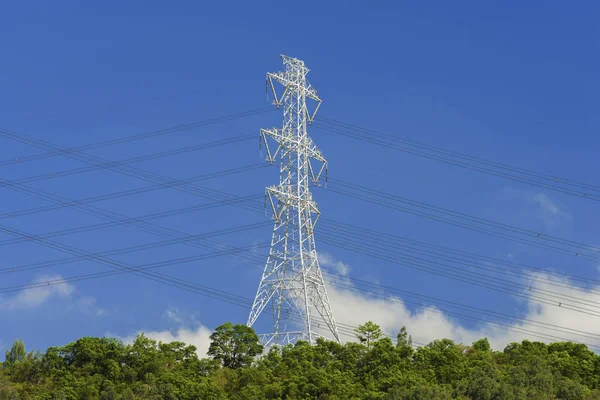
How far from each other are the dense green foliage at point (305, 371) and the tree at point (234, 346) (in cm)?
6

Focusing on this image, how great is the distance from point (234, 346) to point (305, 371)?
5.93m

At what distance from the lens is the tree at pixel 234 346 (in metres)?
58.7

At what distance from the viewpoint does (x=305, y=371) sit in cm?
5506

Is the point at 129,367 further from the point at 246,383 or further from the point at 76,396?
the point at 246,383

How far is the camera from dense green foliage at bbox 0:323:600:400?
52656mm

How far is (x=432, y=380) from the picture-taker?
54812mm

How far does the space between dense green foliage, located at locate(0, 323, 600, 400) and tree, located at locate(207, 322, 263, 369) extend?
0.06m

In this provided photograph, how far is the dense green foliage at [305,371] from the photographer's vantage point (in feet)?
173

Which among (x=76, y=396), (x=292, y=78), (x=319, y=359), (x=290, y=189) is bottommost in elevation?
(x=76, y=396)

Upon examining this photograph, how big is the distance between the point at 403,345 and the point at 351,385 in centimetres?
561

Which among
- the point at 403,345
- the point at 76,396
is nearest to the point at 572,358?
the point at 403,345

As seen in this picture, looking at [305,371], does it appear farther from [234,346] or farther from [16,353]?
[16,353]

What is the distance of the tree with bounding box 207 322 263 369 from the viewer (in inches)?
2309

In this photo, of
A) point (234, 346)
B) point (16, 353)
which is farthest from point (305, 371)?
point (16, 353)
